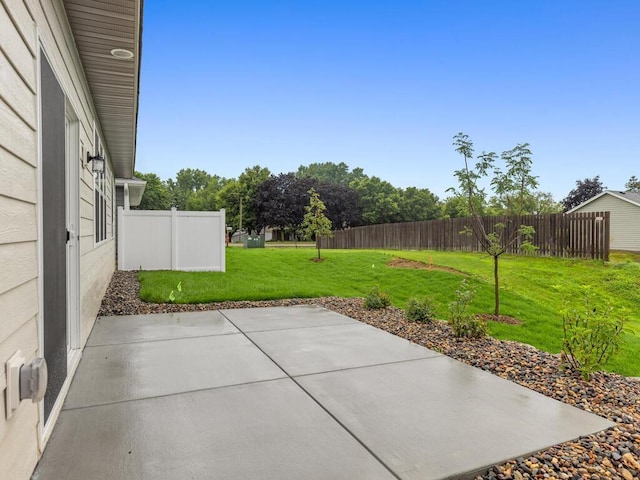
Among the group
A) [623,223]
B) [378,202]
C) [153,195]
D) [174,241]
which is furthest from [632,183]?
[153,195]

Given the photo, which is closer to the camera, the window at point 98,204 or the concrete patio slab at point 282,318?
the concrete patio slab at point 282,318

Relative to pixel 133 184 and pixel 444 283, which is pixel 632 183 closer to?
pixel 444 283

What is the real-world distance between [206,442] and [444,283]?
8.11 metres

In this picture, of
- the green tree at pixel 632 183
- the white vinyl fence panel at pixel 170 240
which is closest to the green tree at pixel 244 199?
the white vinyl fence panel at pixel 170 240

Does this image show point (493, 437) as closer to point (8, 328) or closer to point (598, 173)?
point (8, 328)

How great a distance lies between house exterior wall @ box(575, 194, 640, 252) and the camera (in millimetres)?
19844

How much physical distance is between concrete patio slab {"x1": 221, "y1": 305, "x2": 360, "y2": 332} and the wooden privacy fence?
2.98 m

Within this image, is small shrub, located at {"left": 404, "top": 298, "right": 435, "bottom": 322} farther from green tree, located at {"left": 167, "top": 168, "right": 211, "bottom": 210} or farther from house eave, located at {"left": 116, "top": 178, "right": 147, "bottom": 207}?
green tree, located at {"left": 167, "top": 168, "right": 211, "bottom": 210}

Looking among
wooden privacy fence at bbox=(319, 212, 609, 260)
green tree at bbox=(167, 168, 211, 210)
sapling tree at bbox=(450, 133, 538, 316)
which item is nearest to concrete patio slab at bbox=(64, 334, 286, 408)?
sapling tree at bbox=(450, 133, 538, 316)

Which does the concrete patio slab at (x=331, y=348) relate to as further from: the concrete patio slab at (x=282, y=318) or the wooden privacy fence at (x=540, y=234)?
the wooden privacy fence at (x=540, y=234)

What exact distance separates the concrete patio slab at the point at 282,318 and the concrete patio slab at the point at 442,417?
185cm

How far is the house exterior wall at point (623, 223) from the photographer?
19844mm

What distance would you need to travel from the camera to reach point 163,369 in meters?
3.41

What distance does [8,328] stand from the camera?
156 cm
